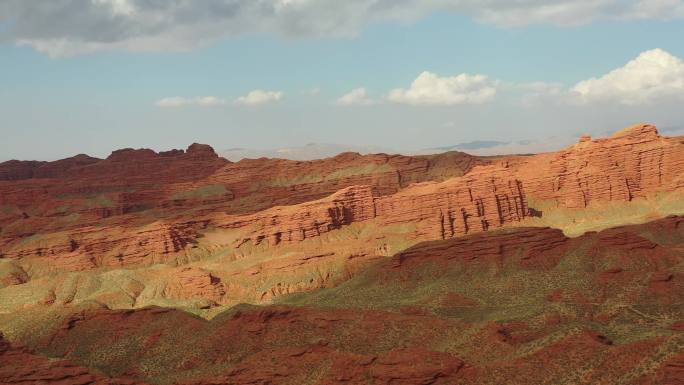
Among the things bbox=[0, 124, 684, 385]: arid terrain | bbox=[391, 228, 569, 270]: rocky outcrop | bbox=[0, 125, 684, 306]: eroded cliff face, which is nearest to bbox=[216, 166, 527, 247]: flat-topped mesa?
bbox=[0, 125, 684, 306]: eroded cliff face

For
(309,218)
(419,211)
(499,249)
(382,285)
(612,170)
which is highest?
(612,170)

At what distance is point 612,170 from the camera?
15838 centimetres

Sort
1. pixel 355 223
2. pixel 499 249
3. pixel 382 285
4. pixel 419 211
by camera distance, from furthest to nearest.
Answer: pixel 355 223, pixel 419 211, pixel 382 285, pixel 499 249

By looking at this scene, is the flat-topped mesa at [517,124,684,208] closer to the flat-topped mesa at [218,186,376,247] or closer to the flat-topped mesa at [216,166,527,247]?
the flat-topped mesa at [216,166,527,247]

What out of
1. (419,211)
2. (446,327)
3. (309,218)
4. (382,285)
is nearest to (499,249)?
(382,285)

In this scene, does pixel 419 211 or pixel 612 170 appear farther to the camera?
pixel 612 170

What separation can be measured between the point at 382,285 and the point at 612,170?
7456 centimetres

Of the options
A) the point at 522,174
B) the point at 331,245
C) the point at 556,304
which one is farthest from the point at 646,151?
the point at 556,304

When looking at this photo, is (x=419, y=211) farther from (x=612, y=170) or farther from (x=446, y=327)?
(x=446, y=327)

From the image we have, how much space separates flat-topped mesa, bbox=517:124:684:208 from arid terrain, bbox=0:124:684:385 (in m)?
0.34

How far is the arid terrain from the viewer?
63.2 m

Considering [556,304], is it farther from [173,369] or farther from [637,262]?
[173,369]

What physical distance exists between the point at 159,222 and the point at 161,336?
8946cm

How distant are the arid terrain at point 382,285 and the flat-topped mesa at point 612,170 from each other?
1.13 feet
